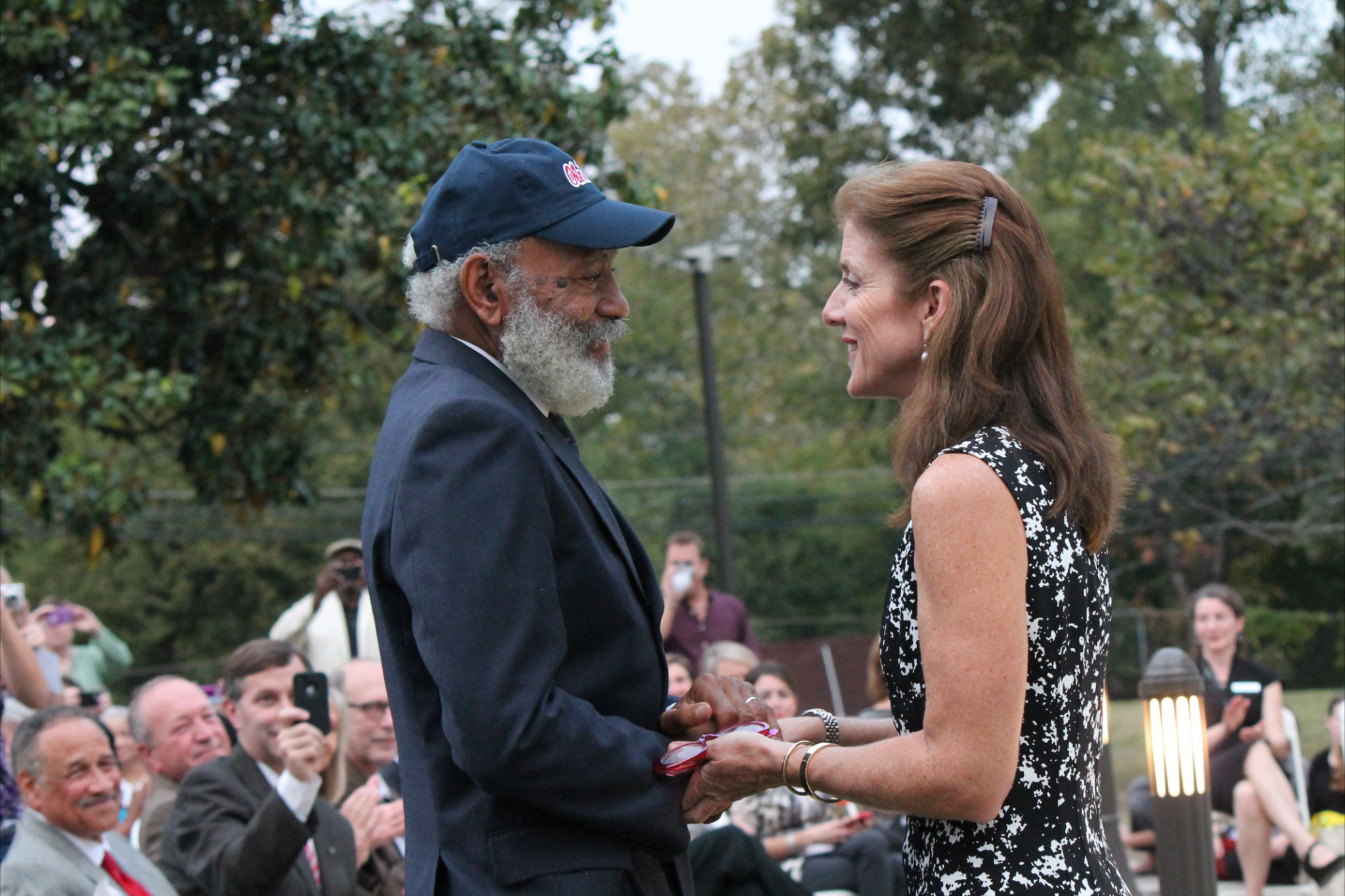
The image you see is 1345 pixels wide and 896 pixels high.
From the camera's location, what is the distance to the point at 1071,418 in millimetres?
2285

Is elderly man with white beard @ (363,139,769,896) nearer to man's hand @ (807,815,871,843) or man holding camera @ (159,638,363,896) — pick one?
man holding camera @ (159,638,363,896)

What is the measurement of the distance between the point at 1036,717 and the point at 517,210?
1153 mm

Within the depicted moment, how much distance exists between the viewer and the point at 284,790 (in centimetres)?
425

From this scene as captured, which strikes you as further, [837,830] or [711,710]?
[837,830]

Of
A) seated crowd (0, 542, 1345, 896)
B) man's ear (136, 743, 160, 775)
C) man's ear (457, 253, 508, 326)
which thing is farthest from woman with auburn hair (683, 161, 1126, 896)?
man's ear (136, 743, 160, 775)

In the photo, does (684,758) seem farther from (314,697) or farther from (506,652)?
(314,697)

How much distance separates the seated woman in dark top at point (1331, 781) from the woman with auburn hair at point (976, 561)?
5.35 metres

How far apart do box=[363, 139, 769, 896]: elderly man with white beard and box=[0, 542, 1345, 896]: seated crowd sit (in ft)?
2.80

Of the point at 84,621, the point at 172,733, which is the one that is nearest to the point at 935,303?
the point at 172,733

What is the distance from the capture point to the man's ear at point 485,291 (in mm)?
2367

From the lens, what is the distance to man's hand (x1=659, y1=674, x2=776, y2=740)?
232 cm

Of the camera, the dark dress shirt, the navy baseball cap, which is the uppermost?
the navy baseball cap

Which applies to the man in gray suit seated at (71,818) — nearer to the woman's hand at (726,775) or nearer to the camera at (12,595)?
the camera at (12,595)

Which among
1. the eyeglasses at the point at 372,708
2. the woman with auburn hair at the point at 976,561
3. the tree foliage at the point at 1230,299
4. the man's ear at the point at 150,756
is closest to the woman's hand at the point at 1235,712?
the eyeglasses at the point at 372,708
